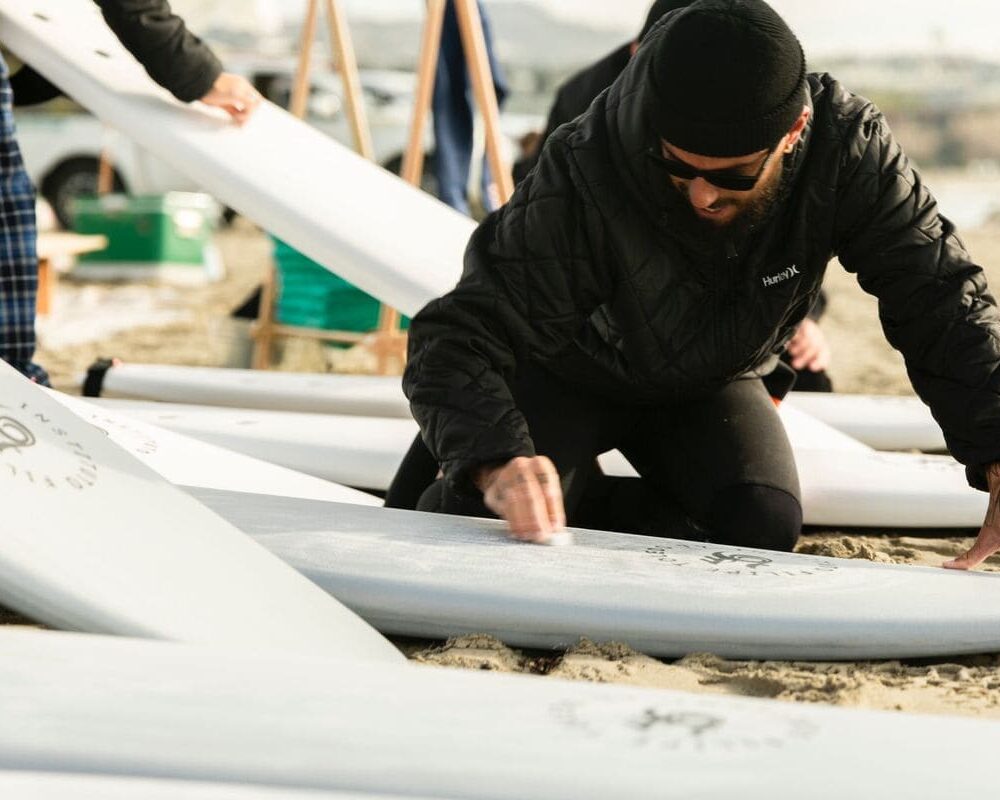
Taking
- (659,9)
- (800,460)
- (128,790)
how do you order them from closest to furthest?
(128,790)
(659,9)
(800,460)

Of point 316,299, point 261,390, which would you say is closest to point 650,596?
point 261,390

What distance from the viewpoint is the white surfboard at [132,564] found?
58.1 inches

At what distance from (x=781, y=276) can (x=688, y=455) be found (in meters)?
0.41

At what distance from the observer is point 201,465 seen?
2.29 meters

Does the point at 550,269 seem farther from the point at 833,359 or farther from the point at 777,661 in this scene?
the point at 833,359

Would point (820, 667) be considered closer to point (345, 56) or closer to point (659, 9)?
point (659, 9)

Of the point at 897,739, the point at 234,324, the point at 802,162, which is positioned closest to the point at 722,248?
the point at 802,162

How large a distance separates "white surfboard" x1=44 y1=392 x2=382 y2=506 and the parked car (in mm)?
6554

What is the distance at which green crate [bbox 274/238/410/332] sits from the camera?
4.07m

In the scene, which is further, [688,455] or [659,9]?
[659,9]

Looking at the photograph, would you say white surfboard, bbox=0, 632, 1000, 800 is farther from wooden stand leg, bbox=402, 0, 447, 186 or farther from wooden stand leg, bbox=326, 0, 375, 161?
wooden stand leg, bbox=326, 0, 375, 161

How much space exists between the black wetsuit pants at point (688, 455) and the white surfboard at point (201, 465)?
0.72ft

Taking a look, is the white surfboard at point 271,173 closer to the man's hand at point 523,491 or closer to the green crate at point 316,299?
the green crate at point 316,299

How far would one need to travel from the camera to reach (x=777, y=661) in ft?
5.43
